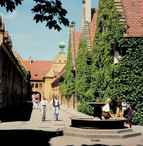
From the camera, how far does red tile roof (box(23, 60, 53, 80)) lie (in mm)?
92438

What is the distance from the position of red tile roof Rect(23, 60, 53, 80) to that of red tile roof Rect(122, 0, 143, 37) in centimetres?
7295

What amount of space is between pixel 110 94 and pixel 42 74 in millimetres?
76007

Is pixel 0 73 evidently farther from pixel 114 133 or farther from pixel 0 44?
pixel 114 133

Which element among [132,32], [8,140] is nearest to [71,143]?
[8,140]

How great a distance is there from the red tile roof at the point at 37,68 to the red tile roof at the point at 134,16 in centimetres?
7295

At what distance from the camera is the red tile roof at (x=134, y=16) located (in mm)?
18359

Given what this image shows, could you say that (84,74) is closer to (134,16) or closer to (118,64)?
(134,16)

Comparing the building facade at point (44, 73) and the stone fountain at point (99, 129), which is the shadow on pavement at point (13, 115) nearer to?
the stone fountain at point (99, 129)

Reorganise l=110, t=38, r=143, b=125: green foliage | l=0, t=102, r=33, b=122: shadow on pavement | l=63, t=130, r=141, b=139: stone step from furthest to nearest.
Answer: l=0, t=102, r=33, b=122: shadow on pavement, l=110, t=38, r=143, b=125: green foliage, l=63, t=130, r=141, b=139: stone step

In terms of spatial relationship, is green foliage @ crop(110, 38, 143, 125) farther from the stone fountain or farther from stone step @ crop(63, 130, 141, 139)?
stone step @ crop(63, 130, 141, 139)

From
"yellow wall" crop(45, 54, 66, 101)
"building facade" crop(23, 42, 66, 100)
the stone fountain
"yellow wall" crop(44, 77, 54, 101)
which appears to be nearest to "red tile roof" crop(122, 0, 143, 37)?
the stone fountain

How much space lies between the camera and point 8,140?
1045 centimetres

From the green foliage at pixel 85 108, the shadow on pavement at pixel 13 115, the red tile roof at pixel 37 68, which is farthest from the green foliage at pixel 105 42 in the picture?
the red tile roof at pixel 37 68

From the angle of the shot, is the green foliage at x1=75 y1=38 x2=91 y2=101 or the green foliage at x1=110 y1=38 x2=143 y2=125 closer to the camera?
the green foliage at x1=110 y1=38 x2=143 y2=125
